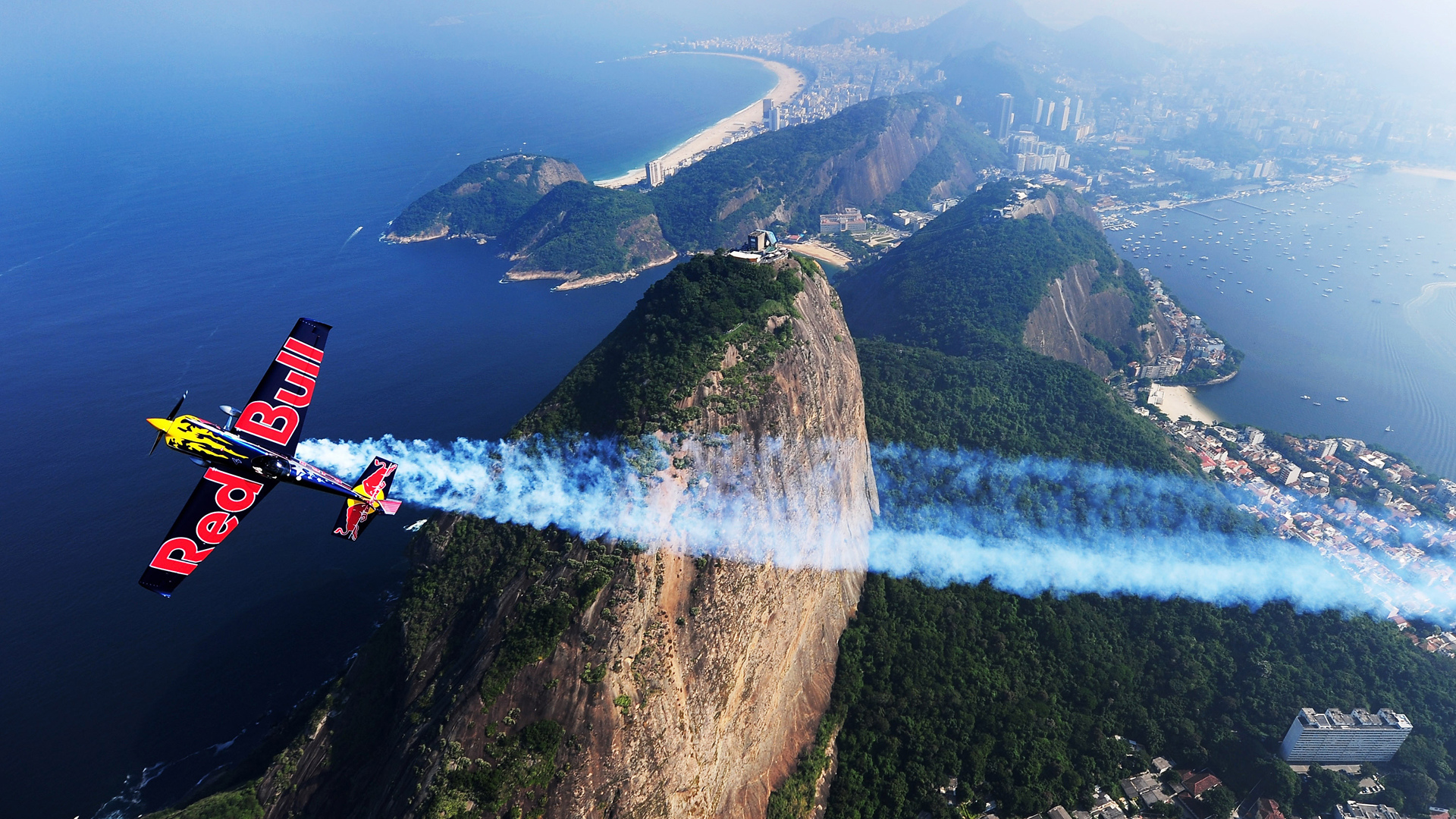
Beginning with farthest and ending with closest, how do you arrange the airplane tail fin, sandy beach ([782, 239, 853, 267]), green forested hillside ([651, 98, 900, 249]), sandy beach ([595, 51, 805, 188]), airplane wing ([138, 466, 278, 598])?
sandy beach ([595, 51, 805, 188])
green forested hillside ([651, 98, 900, 249])
sandy beach ([782, 239, 853, 267])
the airplane tail fin
airplane wing ([138, 466, 278, 598])

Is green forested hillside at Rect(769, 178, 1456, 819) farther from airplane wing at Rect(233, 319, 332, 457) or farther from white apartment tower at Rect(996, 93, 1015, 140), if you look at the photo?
white apartment tower at Rect(996, 93, 1015, 140)

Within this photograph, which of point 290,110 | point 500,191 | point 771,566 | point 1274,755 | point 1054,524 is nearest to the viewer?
point 771,566

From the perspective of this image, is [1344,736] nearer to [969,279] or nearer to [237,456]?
[237,456]

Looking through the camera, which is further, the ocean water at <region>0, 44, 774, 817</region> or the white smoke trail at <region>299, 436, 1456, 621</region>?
the ocean water at <region>0, 44, 774, 817</region>

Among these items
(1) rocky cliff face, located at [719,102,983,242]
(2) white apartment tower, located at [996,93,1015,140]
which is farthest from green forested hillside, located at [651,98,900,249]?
(2) white apartment tower, located at [996,93,1015,140]

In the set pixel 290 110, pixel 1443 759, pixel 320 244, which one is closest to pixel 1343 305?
pixel 1443 759

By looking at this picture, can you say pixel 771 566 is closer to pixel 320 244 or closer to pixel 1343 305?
pixel 320 244

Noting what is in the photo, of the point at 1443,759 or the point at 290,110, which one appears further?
the point at 290,110
